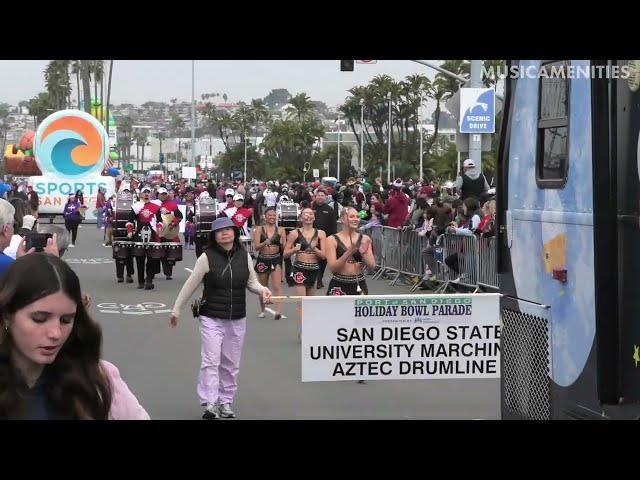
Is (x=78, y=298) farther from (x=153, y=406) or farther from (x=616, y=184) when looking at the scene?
(x=153, y=406)

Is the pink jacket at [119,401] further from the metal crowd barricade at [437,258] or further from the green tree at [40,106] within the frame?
the green tree at [40,106]

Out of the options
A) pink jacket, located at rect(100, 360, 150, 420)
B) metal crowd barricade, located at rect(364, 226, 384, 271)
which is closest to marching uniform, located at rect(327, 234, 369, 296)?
pink jacket, located at rect(100, 360, 150, 420)

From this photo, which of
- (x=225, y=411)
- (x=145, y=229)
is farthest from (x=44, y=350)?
(x=145, y=229)

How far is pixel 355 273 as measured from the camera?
1339cm

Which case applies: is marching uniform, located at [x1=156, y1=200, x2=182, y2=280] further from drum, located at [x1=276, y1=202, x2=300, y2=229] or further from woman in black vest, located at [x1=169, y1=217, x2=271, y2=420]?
woman in black vest, located at [x1=169, y1=217, x2=271, y2=420]

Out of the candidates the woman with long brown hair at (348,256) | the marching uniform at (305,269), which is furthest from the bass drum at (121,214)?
the woman with long brown hair at (348,256)

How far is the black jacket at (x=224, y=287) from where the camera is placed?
10.5 m

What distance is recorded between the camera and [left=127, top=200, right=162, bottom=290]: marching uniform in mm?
23609

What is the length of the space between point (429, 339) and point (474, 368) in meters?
0.51

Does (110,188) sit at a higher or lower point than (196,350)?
higher

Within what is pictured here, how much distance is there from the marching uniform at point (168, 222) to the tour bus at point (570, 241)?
17421 millimetres

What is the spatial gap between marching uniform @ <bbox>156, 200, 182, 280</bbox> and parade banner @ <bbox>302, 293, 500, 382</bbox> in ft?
48.5
